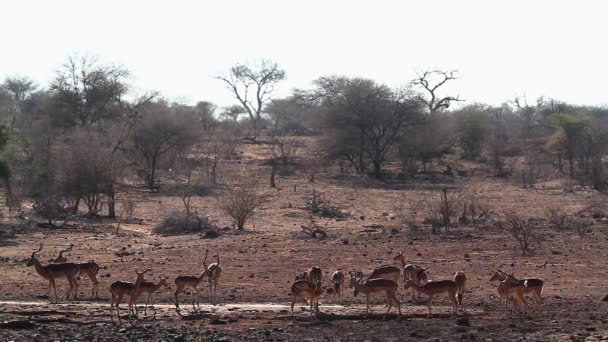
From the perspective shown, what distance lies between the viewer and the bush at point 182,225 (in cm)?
3288

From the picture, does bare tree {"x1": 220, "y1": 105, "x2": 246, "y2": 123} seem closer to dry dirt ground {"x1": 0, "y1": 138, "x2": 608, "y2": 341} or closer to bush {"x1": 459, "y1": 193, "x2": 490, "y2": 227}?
dry dirt ground {"x1": 0, "y1": 138, "x2": 608, "y2": 341}

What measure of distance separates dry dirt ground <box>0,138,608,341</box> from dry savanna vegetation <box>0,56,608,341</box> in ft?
0.27

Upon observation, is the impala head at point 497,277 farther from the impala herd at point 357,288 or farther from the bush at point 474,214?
the bush at point 474,214

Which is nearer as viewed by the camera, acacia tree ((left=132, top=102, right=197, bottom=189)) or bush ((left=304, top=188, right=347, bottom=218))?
bush ((left=304, top=188, right=347, bottom=218))

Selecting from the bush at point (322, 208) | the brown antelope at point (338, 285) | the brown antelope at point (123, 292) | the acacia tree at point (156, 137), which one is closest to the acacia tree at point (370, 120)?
the acacia tree at point (156, 137)

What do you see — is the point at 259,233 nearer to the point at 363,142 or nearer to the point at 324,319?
the point at 324,319

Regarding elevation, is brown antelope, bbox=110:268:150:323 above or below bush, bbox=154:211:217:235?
below

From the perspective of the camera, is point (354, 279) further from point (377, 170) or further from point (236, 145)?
point (236, 145)

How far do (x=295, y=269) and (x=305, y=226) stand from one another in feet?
35.7

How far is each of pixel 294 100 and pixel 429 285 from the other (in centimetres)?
7491

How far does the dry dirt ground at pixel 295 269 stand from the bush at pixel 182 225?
117cm

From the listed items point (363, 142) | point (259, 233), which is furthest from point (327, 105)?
point (259, 233)

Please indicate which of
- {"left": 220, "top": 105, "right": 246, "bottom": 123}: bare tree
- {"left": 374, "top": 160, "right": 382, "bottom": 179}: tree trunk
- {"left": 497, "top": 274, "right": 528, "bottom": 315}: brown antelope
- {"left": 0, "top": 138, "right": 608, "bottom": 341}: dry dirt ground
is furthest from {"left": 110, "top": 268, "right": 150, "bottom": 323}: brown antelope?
{"left": 220, "top": 105, "right": 246, "bottom": 123}: bare tree

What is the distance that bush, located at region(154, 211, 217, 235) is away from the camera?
32.9 meters
